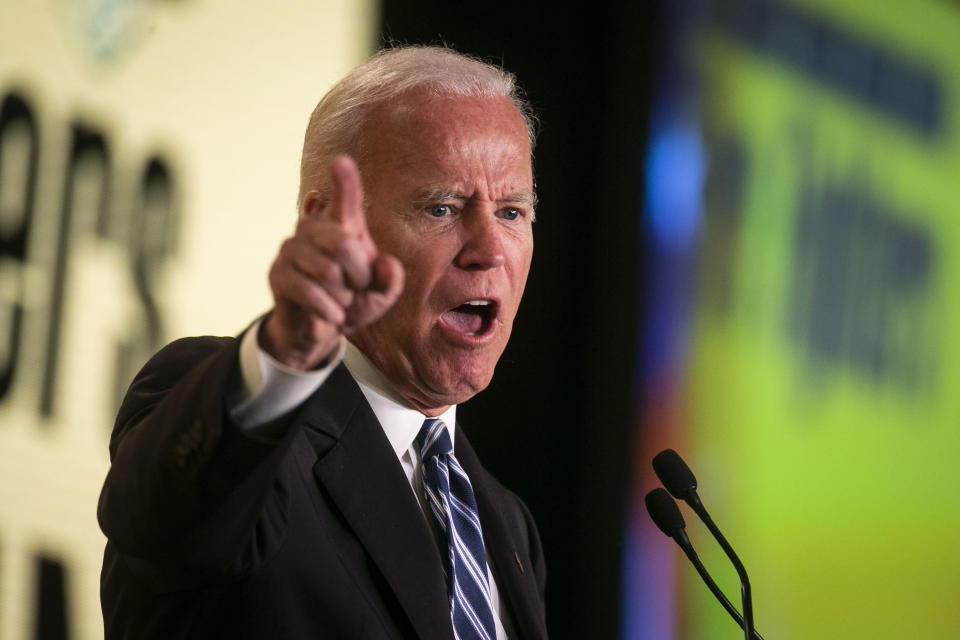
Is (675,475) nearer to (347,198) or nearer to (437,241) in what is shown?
(437,241)

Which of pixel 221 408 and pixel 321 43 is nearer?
pixel 221 408

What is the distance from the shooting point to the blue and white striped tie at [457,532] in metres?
1.46

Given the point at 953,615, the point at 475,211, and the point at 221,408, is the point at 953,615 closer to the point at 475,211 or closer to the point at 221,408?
the point at 475,211

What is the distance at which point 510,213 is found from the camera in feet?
5.51

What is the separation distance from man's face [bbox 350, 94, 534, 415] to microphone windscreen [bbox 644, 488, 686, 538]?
297 mm

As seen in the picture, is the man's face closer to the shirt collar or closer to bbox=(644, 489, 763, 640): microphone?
the shirt collar

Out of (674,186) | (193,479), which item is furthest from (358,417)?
(674,186)

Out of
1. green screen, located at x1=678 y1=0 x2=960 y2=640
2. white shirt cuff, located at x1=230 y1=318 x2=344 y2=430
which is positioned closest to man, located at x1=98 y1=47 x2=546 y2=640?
white shirt cuff, located at x1=230 y1=318 x2=344 y2=430

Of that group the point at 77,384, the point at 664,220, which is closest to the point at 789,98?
the point at 664,220

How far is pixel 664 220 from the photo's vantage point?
307cm

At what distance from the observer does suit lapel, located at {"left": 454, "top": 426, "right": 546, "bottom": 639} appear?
167 cm

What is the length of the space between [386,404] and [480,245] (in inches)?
10.2

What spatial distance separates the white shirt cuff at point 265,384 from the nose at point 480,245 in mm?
582

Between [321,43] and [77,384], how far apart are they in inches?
39.2
